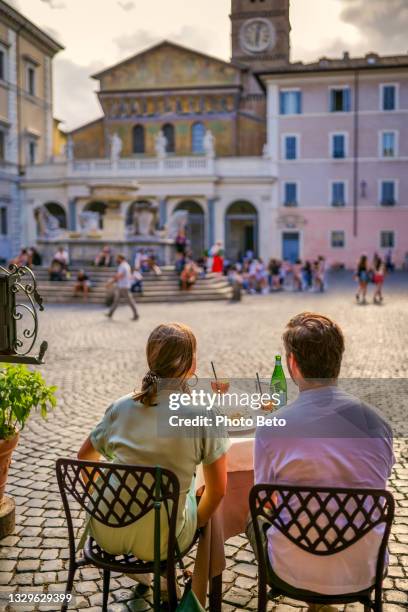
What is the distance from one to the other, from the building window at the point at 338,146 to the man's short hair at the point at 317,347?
3965 cm

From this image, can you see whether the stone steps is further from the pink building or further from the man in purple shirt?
the man in purple shirt

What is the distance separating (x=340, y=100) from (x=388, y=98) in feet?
9.05

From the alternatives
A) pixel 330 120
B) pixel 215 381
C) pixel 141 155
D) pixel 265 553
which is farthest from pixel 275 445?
pixel 141 155

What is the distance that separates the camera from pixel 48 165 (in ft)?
135

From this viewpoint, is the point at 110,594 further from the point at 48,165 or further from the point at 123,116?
the point at 123,116

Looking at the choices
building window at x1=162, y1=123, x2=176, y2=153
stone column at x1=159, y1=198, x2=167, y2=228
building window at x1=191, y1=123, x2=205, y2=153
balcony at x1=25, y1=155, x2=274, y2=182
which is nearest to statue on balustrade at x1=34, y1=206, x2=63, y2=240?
balcony at x1=25, y1=155, x2=274, y2=182

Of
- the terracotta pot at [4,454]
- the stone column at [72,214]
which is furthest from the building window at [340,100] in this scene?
the terracotta pot at [4,454]

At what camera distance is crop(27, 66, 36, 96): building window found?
42469mm

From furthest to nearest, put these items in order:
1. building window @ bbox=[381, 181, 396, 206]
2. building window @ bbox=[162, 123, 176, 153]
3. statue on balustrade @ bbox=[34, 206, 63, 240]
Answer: building window @ bbox=[162, 123, 176, 153] < building window @ bbox=[381, 181, 396, 206] < statue on balustrade @ bbox=[34, 206, 63, 240]

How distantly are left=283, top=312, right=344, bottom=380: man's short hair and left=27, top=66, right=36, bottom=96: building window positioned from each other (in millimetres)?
43414

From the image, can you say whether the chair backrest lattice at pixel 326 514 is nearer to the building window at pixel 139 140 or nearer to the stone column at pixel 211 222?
the stone column at pixel 211 222

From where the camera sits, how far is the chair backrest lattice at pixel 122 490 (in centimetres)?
278

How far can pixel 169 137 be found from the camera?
45.8 meters

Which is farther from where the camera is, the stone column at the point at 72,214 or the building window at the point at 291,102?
the building window at the point at 291,102
